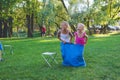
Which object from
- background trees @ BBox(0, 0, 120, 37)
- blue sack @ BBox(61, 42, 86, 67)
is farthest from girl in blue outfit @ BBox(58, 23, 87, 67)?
Result: background trees @ BBox(0, 0, 120, 37)

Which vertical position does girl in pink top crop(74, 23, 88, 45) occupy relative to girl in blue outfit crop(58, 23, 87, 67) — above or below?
above

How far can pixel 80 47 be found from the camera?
38.1 feet

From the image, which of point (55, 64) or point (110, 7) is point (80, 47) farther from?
point (110, 7)

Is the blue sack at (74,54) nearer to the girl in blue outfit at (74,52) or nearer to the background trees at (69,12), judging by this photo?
the girl in blue outfit at (74,52)

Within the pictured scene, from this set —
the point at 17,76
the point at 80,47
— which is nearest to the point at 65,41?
the point at 80,47

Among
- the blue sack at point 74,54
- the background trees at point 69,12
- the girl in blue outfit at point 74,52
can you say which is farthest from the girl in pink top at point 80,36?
the background trees at point 69,12

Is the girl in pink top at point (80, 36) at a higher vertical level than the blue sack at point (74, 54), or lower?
higher

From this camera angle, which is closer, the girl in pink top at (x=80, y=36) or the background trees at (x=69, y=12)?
the girl in pink top at (x=80, y=36)

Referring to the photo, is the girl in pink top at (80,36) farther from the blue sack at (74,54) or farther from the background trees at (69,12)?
the background trees at (69,12)

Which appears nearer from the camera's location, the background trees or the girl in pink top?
the girl in pink top

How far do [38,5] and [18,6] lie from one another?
3.10 m

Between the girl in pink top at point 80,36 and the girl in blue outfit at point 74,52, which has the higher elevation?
the girl in pink top at point 80,36

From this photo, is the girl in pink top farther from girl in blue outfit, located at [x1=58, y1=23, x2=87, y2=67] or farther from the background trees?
the background trees

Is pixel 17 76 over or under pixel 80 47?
under
